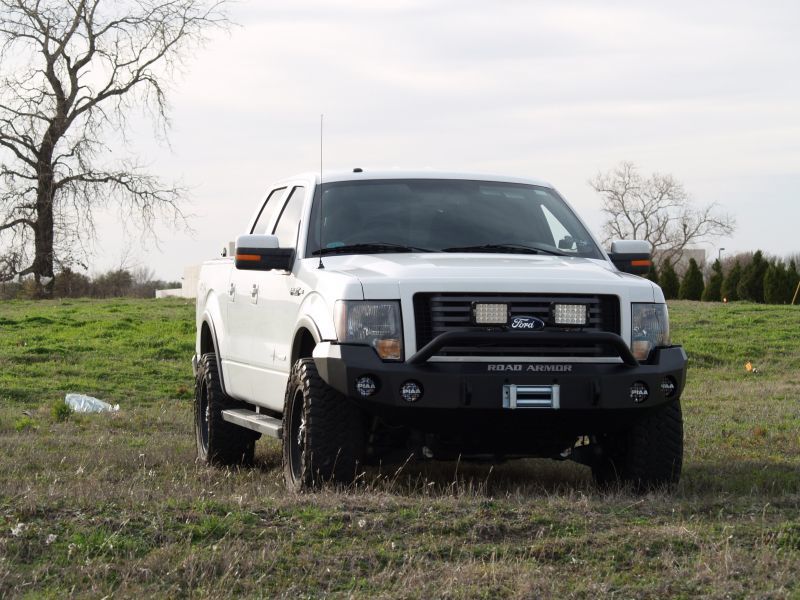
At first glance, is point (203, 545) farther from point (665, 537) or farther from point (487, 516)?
point (665, 537)

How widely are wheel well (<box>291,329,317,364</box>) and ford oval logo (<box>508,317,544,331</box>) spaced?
53.7 inches

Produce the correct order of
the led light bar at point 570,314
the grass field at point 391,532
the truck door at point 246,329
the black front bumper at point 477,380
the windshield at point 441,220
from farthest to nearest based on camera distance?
the truck door at point 246,329 → the windshield at point 441,220 → the led light bar at point 570,314 → the black front bumper at point 477,380 → the grass field at point 391,532

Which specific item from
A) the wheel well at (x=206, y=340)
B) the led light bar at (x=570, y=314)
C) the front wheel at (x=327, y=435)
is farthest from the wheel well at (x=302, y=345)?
the wheel well at (x=206, y=340)

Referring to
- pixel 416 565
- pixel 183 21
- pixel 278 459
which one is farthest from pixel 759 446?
pixel 183 21

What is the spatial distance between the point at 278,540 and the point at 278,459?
4913mm

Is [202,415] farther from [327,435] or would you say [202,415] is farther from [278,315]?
[327,435]

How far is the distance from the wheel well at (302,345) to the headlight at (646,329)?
6.17 feet

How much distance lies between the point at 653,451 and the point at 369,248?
2087mm

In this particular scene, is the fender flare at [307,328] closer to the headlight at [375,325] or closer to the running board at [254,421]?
the headlight at [375,325]

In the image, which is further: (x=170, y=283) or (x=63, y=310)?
(x=170, y=283)

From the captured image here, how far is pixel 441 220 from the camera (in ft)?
27.3

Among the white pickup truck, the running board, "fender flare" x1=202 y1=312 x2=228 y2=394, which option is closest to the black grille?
the white pickup truck

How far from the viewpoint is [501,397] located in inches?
271

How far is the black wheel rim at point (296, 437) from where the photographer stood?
24.6 feet
